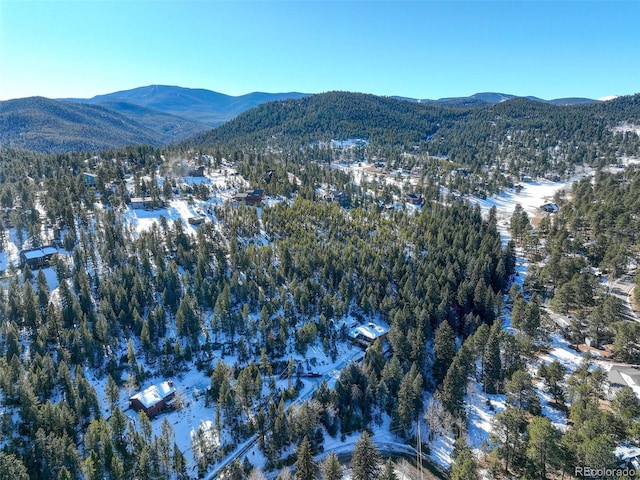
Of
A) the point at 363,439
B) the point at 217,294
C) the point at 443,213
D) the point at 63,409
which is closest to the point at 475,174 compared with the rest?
the point at 443,213

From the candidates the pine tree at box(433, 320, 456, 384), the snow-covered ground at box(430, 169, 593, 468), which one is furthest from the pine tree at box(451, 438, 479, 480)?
the pine tree at box(433, 320, 456, 384)

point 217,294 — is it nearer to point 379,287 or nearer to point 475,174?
point 379,287

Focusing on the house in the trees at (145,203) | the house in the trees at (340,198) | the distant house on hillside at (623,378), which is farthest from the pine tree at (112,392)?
the house in the trees at (340,198)

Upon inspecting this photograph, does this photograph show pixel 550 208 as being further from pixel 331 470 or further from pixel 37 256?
pixel 37 256

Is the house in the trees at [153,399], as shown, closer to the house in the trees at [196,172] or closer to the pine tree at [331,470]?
the pine tree at [331,470]

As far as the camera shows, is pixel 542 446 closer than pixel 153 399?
Yes

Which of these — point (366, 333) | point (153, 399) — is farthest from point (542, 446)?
point (153, 399)

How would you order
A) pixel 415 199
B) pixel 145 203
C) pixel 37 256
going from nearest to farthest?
pixel 37 256, pixel 145 203, pixel 415 199
